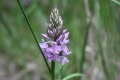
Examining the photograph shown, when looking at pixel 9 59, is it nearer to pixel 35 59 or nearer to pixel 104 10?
pixel 35 59

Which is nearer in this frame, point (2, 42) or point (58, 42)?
point (58, 42)

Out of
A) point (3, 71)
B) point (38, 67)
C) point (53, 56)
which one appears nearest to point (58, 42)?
point (53, 56)

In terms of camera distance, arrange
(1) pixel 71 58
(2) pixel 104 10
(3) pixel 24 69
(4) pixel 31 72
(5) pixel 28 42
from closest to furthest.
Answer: (2) pixel 104 10 < (3) pixel 24 69 < (1) pixel 71 58 < (4) pixel 31 72 < (5) pixel 28 42

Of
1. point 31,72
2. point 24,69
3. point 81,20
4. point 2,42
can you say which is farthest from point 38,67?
point 81,20

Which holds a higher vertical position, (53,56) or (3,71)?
(53,56)

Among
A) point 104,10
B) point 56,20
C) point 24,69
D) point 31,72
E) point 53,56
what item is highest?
point 56,20

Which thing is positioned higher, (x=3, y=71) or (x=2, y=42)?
(x=2, y=42)

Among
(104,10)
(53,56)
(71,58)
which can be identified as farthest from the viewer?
(71,58)

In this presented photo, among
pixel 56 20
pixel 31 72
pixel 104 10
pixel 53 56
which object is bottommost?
pixel 31 72

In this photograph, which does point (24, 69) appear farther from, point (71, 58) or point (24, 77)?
point (71, 58)
